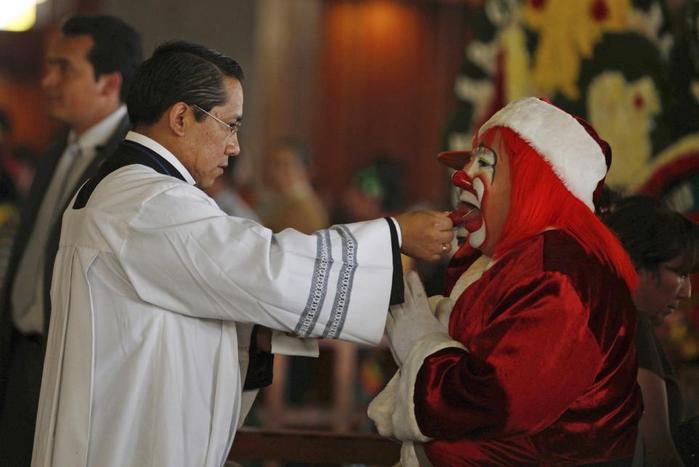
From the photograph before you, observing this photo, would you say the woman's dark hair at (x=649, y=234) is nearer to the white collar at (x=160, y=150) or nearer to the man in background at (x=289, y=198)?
the white collar at (x=160, y=150)

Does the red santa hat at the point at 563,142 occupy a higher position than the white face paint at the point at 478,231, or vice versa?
the red santa hat at the point at 563,142

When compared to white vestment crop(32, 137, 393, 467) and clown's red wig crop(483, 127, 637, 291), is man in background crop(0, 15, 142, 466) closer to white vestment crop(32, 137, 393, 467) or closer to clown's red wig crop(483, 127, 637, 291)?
white vestment crop(32, 137, 393, 467)

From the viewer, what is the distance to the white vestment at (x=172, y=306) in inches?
102

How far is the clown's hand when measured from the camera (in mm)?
2664

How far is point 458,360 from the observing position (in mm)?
2512

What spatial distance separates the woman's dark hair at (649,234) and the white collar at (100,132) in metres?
1.54

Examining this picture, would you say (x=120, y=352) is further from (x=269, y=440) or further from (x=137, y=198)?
(x=269, y=440)

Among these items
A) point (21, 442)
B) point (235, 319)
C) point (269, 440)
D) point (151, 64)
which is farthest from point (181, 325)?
point (21, 442)

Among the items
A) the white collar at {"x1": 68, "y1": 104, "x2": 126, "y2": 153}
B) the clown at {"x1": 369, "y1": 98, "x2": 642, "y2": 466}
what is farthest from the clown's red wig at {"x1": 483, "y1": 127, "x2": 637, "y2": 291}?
the white collar at {"x1": 68, "y1": 104, "x2": 126, "y2": 153}

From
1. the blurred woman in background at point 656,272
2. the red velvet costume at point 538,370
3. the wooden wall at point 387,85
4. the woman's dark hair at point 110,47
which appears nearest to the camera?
the red velvet costume at point 538,370

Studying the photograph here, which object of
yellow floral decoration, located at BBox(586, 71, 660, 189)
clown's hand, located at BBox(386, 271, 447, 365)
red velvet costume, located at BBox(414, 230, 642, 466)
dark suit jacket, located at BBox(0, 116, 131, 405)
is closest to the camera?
red velvet costume, located at BBox(414, 230, 642, 466)

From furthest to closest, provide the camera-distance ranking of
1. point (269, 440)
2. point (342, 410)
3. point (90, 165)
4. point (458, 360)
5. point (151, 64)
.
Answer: point (342, 410)
point (90, 165)
point (269, 440)
point (151, 64)
point (458, 360)

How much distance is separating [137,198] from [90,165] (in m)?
1.02

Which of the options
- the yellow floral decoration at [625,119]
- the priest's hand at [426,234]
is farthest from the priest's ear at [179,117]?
the yellow floral decoration at [625,119]
